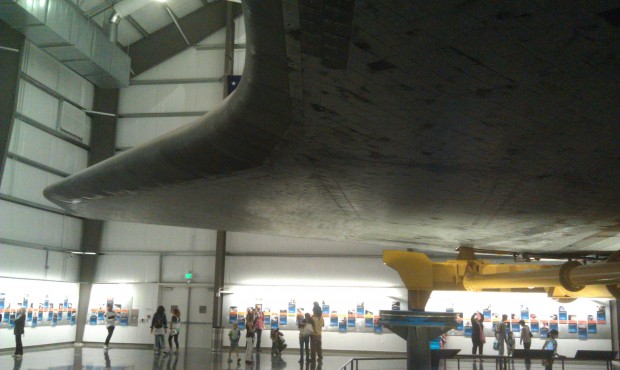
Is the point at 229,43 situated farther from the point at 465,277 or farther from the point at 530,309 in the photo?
the point at 465,277

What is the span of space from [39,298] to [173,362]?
722cm

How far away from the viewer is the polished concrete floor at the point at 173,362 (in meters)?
13.8

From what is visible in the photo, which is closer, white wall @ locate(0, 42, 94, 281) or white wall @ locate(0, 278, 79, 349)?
white wall @ locate(0, 278, 79, 349)

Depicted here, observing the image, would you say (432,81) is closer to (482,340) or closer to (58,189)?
(58,189)

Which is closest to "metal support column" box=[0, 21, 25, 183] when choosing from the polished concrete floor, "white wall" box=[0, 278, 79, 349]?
the polished concrete floor

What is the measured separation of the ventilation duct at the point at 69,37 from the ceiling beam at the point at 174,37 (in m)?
3.05

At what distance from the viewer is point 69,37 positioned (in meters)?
16.2

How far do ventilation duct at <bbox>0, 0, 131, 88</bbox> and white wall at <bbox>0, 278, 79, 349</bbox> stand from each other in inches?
301

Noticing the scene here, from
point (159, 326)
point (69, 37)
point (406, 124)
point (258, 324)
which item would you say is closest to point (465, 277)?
point (406, 124)

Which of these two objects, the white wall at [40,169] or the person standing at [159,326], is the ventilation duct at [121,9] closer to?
the white wall at [40,169]

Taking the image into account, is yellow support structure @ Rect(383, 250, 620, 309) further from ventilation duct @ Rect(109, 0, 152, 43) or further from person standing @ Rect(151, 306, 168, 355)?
ventilation duct @ Rect(109, 0, 152, 43)

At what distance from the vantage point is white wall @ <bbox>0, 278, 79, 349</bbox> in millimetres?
17536

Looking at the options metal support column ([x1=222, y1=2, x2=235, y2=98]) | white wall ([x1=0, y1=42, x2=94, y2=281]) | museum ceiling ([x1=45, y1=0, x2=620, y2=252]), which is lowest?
museum ceiling ([x1=45, y1=0, x2=620, y2=252])

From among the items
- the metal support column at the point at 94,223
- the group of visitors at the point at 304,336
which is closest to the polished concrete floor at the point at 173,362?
the group of visitors at the point at 304,336
